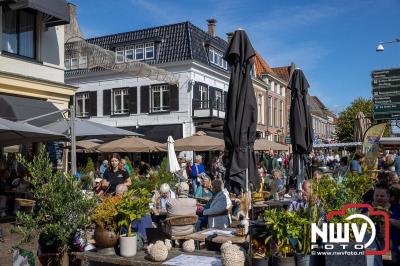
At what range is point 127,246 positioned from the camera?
4.19 m

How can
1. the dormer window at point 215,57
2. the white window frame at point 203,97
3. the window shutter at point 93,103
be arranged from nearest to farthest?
the white window frame at point 203,97, the dormer window at point 215,57, the window shutter at point 93,103

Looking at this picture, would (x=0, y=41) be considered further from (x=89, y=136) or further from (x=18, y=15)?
(x=89, y=136)

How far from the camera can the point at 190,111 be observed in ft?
84.3

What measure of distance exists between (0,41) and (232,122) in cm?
870

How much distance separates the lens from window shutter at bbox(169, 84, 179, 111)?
25859 millimetres

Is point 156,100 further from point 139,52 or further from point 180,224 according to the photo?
point 180,224

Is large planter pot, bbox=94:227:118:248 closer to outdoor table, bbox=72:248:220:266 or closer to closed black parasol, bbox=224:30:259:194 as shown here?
Result: outdoor table, bbox=72:248:220:266

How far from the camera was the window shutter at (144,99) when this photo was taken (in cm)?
2656

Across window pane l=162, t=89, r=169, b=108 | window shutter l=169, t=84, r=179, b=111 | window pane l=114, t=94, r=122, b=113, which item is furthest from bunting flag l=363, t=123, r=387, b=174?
window pane l=114, t=94, r=122, b=113

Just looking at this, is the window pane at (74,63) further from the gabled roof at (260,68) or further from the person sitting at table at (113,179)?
the person sitting at table at (113,179)

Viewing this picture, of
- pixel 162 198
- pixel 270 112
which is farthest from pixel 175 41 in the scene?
pixel 162 198

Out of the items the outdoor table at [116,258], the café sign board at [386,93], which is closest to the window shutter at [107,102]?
the café sign board at [386,93]

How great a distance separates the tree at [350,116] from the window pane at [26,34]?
34.8 meters

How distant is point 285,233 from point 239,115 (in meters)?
3.28
